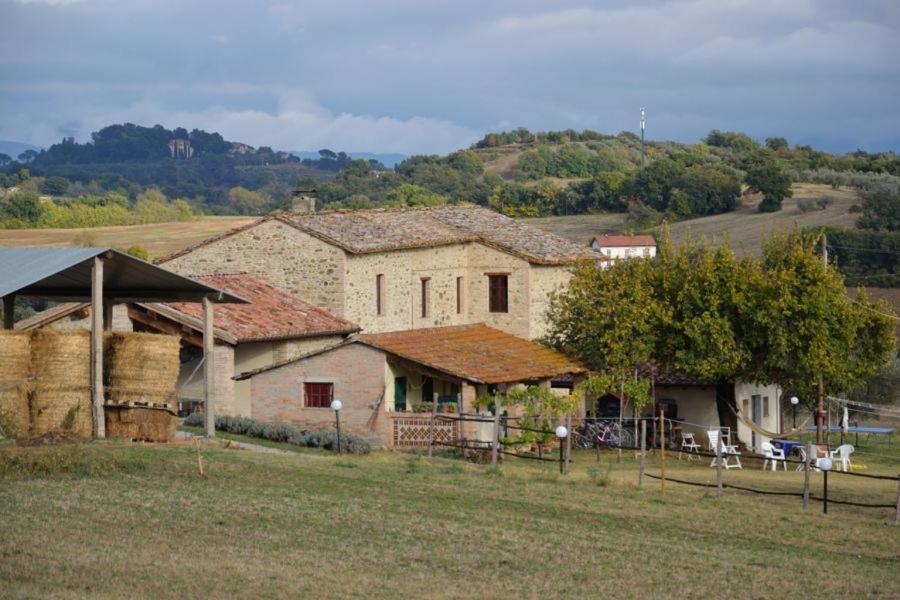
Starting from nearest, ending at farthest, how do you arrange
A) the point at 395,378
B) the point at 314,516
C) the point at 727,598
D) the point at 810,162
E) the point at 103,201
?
1. the point at 727,598
2. the point at 314,516
3. the point at 395,378
4. the point at 103,201
5. the point at 810,162

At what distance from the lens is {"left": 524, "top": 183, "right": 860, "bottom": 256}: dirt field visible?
81.2m

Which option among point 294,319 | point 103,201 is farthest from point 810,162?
point 294,319

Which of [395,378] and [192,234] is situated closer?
[395,378]

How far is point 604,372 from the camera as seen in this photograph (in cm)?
3681

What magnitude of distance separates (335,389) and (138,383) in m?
10.5

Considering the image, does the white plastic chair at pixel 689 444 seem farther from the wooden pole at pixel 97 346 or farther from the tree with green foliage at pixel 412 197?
the tree with green foliage at pixel 412 197

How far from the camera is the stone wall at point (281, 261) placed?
37688 millimetres

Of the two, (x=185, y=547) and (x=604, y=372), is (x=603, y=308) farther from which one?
(x=185, y=547)

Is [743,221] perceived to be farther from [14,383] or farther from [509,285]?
[14,383]

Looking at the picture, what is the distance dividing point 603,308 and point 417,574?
2276 centimetres

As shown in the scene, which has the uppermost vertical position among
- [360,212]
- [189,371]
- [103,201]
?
[103,201]

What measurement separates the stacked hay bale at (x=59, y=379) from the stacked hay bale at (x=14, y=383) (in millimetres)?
159

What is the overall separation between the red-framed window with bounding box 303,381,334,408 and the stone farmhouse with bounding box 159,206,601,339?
13.6ft

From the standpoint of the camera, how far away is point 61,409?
882 inches
